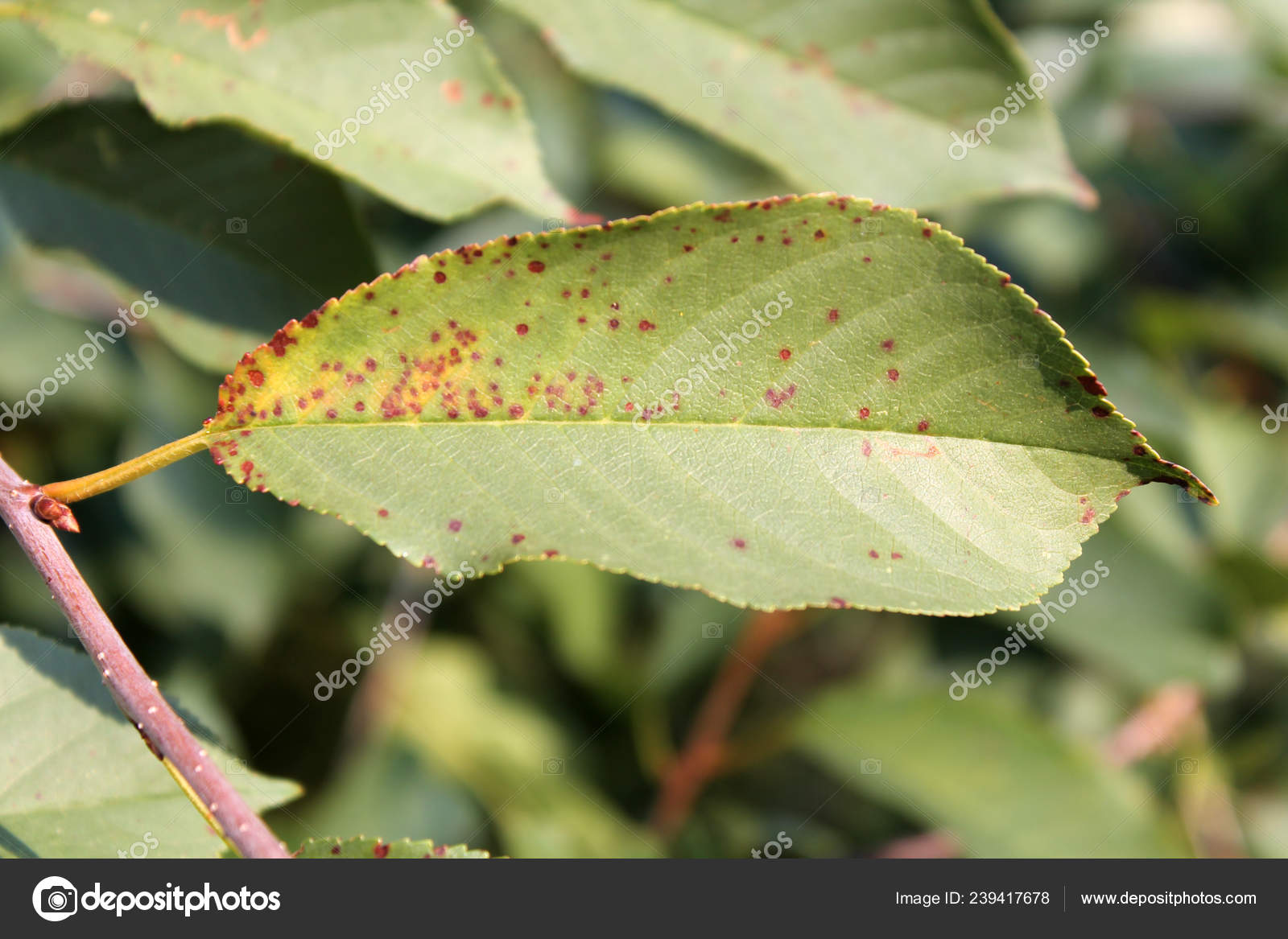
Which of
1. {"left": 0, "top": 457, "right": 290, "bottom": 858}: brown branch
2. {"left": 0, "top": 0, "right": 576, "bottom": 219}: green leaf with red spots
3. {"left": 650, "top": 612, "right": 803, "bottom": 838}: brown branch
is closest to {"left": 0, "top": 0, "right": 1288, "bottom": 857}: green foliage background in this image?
{"left": 650, "top": 612, "right": 803, "bottom": 838}: brown branch

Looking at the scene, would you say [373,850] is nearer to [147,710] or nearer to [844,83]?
[147,710]

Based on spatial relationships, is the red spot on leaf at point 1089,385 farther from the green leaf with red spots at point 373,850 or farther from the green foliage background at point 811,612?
the green foliage background at point 811,612

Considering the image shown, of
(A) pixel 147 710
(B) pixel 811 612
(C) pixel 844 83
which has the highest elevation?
(C) pixel 844 83

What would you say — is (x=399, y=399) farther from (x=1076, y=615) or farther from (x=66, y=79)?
(x=1076, y=615)
